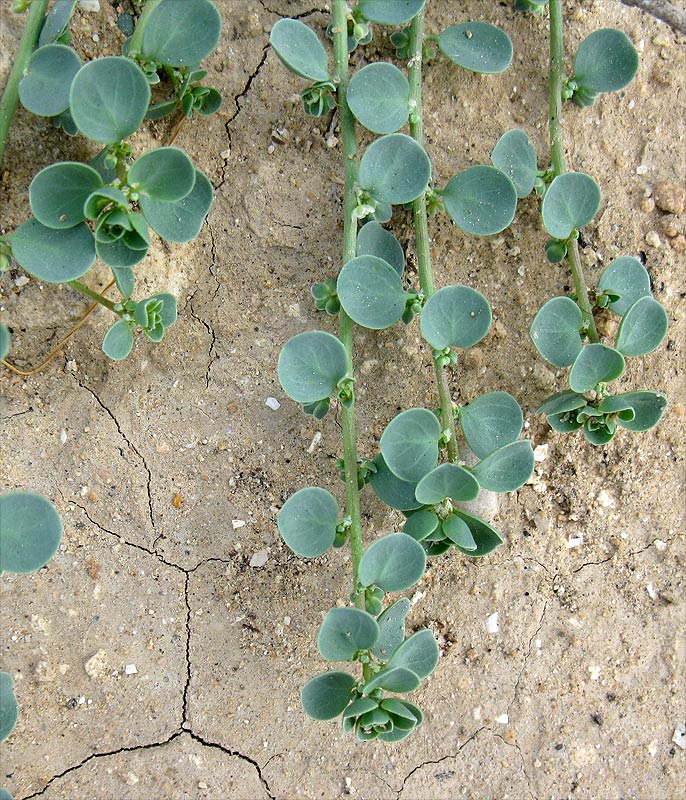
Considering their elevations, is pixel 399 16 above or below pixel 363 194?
above

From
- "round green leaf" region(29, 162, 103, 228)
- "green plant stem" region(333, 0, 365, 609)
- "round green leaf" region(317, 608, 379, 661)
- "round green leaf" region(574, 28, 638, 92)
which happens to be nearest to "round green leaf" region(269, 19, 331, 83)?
"green plant stem" region(333, 0, 365, 609)

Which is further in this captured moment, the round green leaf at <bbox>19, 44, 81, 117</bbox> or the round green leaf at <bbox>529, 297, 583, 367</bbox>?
the round green leaf at <bbox>529, 297, 583, 367</bbox>

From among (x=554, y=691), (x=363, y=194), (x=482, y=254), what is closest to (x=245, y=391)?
(x=363, y=194)

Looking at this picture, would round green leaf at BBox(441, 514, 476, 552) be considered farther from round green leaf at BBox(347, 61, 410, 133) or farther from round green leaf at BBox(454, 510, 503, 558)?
round green leaf at BBox(347, 61, 410, 133)

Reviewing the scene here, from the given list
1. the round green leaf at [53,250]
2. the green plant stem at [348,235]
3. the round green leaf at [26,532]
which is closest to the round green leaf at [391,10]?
the green plant stem at [348,235]

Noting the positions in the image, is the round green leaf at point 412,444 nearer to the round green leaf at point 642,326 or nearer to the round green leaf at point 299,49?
the round green leaf at point 642,326

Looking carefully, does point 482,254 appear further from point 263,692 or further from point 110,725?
point 110,725
